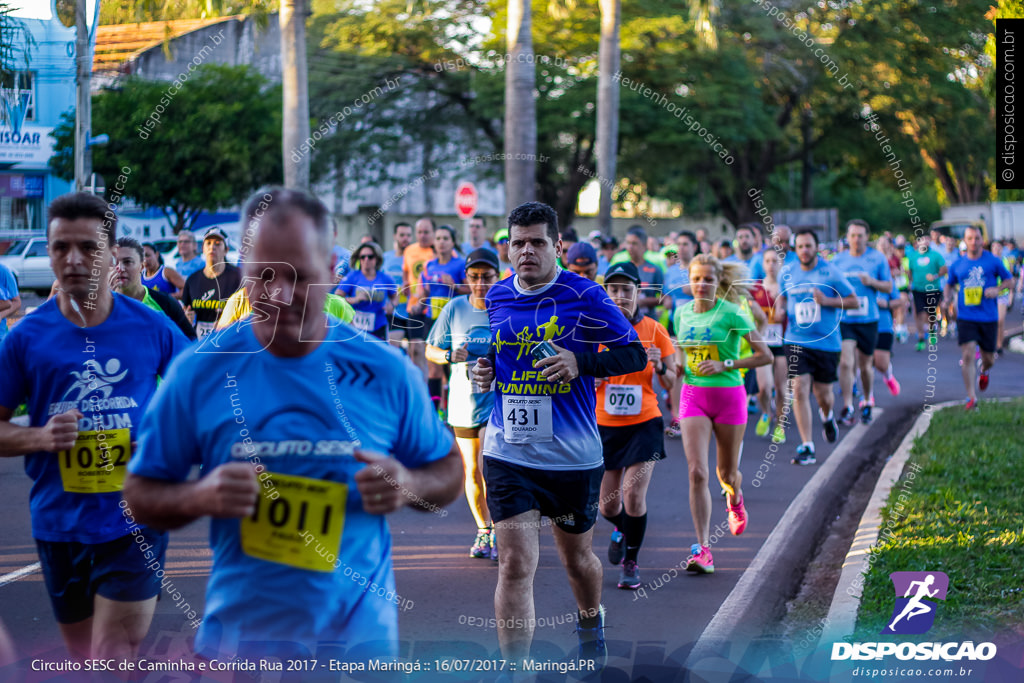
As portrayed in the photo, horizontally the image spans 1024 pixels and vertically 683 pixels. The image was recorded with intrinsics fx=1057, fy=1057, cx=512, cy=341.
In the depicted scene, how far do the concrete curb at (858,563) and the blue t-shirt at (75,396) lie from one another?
3.30m

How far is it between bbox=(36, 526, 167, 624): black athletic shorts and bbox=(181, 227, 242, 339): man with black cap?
21.0 ft

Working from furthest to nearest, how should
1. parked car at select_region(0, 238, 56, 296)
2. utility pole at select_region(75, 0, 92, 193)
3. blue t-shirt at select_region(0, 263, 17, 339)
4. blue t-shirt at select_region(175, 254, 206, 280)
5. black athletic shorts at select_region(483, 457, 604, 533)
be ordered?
parked car at select_region(0, 238, 56, 296), blue t-shirt at select_region(175, 254, 206, 280), utility pole at select_region(75, 0, 92, 193), blue t-shirt at select_region(0, 263, 17, 339), black athletic shorts at select_region(483, 457, 604, 533)

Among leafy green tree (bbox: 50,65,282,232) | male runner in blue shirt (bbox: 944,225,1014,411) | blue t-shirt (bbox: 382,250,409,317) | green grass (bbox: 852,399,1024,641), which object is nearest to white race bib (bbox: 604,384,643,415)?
green grass (bbox: 852,399,1024,641)

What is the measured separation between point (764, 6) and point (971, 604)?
29.5m

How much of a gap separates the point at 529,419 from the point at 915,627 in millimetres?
2115

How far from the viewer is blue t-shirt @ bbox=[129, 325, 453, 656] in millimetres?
2451

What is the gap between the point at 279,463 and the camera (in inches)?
96.7

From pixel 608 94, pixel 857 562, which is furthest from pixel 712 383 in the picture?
pixel 608 94

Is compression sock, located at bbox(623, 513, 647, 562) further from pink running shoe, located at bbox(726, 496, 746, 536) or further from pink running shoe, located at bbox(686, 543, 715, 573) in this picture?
pink running shoe, located at bbox(726, 496, 746, 536)

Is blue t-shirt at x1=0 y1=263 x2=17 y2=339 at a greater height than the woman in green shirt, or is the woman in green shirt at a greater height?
blue t-shirt at x1=0 y1=263 x2=17 y2=339

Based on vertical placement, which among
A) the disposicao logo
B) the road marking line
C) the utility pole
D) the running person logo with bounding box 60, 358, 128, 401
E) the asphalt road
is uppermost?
the utility pole

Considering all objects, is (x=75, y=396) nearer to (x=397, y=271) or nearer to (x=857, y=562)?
(x=857, y=562)

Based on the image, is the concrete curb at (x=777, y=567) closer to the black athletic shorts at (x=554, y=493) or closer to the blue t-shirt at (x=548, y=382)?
the black athletic shorts at (x=554, y=493)

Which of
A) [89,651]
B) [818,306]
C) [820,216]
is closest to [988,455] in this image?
[818,306]
